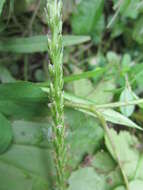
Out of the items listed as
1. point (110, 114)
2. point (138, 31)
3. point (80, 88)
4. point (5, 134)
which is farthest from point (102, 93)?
point (5, 134)

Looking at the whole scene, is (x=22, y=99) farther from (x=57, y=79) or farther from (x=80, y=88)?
(x=80, y=88)

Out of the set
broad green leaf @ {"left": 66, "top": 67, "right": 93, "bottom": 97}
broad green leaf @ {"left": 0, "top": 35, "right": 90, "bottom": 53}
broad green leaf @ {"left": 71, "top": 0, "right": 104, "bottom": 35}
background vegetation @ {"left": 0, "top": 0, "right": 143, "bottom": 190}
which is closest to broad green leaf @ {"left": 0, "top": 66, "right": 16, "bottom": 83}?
background vegetation @ {"left": 0, "top": 0, "right": 143, "bottom": 190}


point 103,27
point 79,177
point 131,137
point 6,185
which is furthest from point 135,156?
point 103,27

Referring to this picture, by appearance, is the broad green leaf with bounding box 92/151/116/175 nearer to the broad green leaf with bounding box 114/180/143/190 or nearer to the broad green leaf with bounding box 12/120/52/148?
the broad green leaf with bounding box 114/180/143/190

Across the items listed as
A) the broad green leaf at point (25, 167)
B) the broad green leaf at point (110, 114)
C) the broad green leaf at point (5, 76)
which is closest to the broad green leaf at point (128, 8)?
the broad green leaf at point (110, 114)

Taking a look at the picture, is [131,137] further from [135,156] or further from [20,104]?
[20,104]

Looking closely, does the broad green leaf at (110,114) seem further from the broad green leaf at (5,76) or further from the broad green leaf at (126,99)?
the broad green leaf at (5,76)

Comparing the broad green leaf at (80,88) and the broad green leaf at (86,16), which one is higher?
the broad green leaf at (86,16)
